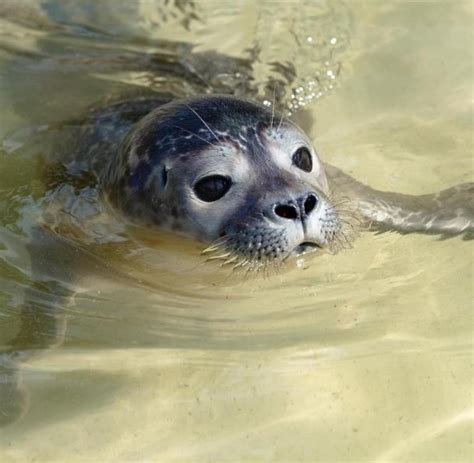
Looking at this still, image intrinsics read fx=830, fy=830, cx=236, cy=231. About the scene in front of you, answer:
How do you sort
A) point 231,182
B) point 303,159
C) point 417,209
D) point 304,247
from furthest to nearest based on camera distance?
point 417,209
point 303,159
point 231,182
point 304,247

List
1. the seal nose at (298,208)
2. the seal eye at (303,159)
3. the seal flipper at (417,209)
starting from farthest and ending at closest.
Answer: the seal flipper at (417,209), the seal eye at (303,159), the seal nose at (298,208)

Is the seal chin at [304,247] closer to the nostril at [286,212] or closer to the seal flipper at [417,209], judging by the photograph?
the nostril at [286,212]

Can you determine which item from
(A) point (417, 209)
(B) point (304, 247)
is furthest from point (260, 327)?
(A) point (417, 209)

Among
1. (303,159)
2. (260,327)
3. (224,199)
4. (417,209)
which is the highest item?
(417,209)

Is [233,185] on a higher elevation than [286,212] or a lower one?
higher

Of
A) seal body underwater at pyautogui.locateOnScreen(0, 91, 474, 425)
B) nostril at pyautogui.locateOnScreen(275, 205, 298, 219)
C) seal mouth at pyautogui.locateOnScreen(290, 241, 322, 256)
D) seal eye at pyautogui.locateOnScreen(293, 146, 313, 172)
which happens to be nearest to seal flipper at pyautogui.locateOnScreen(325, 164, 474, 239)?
seal body underwater at pyautogui.locateOnScreen(0, 91, 474, 425)

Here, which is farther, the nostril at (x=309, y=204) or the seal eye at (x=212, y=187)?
the seal eye at (x=212, y=187)

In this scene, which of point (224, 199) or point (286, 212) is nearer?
point (286, 212)

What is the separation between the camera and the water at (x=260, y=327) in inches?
120

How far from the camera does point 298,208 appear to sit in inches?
116

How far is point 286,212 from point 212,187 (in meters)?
0.37

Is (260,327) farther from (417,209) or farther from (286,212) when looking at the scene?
(417,209)

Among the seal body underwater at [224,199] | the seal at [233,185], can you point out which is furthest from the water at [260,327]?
the seal at [233,185]

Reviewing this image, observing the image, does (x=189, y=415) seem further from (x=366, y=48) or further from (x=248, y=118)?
(x=366, y=48)
